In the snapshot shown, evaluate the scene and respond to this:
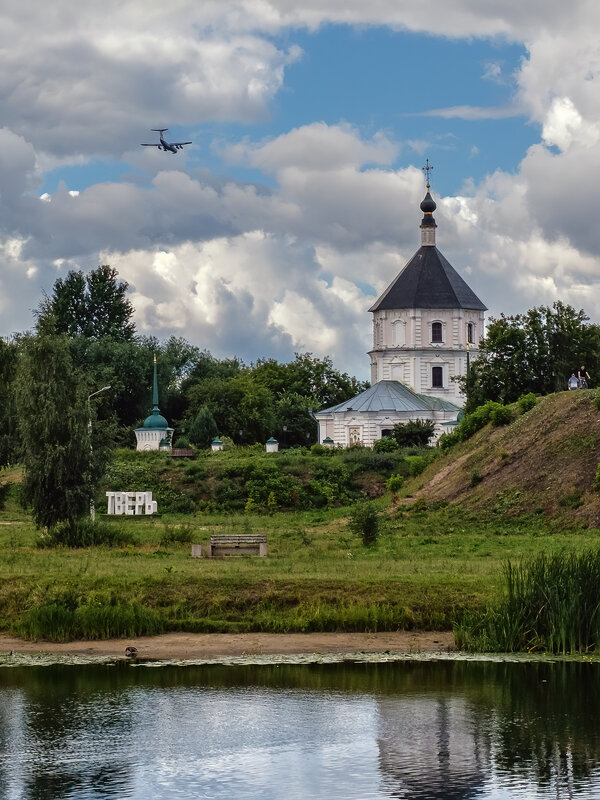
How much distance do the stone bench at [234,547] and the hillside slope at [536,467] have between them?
42.7 ft

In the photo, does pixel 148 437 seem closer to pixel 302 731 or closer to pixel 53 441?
pixel 53 441

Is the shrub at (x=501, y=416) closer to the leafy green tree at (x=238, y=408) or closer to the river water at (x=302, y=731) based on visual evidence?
the river water at (x=302, y=731)

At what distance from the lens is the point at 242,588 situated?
27.4m

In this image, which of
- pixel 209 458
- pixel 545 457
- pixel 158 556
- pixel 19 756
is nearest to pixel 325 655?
pixel 19 756

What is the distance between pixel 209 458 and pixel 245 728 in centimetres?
5412

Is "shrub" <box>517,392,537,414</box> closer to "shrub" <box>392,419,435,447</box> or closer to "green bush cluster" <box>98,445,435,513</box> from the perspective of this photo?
"green bush cluster" <box>98,445,435,513</box>

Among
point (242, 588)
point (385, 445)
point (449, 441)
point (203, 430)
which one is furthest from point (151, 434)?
point (242, 588)

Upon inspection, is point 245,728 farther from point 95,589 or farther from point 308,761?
point 95,589

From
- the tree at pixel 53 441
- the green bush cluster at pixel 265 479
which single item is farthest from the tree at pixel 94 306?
the tree at pixel 53 441

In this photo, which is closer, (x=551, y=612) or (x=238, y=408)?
(x=551, y=612)

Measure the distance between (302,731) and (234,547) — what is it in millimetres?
15935

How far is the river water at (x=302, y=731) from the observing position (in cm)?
1628

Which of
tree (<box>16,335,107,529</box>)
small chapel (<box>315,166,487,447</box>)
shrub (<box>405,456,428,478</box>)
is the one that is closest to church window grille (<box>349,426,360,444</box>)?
small chapel (<box>315,166,487,447</box>)

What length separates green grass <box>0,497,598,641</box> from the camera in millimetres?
25797
